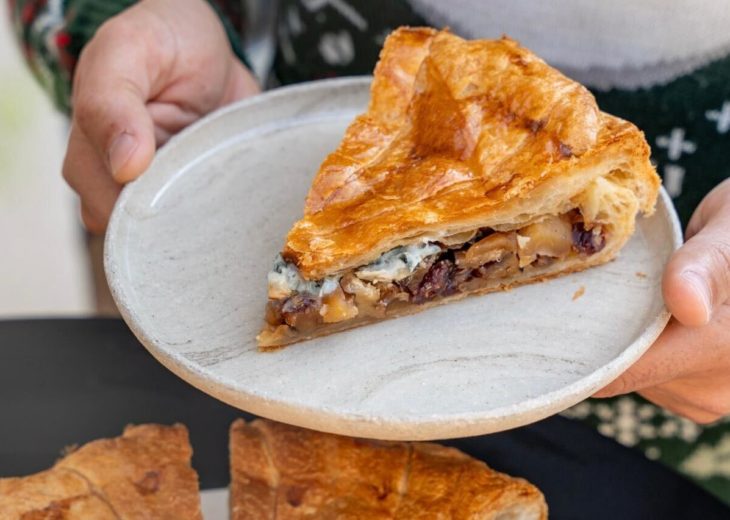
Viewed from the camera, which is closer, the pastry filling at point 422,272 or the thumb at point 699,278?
the thumb at point 699,278

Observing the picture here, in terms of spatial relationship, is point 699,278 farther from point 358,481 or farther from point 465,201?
point 358,481

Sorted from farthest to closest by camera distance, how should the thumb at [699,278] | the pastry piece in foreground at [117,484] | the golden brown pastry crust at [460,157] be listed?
the golden brown pastry crust at [460,157] → the pastry piece in foreground at [117,484] → the thumb at [699,278]

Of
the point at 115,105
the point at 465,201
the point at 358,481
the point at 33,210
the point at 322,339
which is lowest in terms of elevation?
the point at 33,210

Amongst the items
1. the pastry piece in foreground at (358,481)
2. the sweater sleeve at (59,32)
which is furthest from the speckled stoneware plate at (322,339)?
the sweater sleeve at (59,32)

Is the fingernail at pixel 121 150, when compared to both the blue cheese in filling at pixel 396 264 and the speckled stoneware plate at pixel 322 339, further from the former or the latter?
the blue cheese in filling at pixel 396 264

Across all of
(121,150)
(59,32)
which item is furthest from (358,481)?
(59,32)
